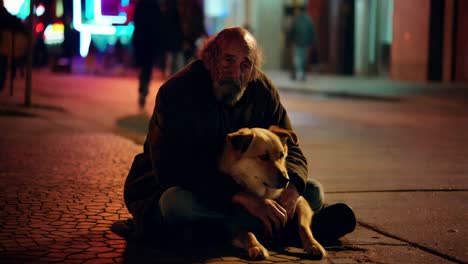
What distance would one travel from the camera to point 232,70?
4.63 meters

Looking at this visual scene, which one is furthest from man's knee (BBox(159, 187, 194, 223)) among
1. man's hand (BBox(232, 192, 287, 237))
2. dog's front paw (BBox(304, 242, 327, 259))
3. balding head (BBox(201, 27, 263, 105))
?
dog's front paw (BBox(304, 242, 327, 259))

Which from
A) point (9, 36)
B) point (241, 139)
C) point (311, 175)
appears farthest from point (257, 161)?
point (9, 36)

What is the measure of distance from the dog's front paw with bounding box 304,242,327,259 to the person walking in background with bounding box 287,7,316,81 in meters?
19.7

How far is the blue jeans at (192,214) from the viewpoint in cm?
467

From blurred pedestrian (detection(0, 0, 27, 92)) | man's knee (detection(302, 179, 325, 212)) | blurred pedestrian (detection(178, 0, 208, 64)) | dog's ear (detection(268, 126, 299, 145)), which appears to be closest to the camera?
dog's ear (detection(268, 126, 299, 145))

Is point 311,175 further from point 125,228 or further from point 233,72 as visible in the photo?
point 233,72

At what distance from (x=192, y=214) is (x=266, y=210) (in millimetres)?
464

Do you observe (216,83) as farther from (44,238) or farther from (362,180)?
(362,180)

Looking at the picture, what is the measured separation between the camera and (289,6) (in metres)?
31.9

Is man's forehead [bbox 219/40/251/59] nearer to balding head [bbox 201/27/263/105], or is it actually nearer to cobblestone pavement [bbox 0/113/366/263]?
balding head [bbox 201/27/263/105]

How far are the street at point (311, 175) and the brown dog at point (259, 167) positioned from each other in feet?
0.48

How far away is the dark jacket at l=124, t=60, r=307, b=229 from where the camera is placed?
466 cm

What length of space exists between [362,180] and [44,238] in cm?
314

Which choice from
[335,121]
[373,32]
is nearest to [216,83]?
[335,121]
